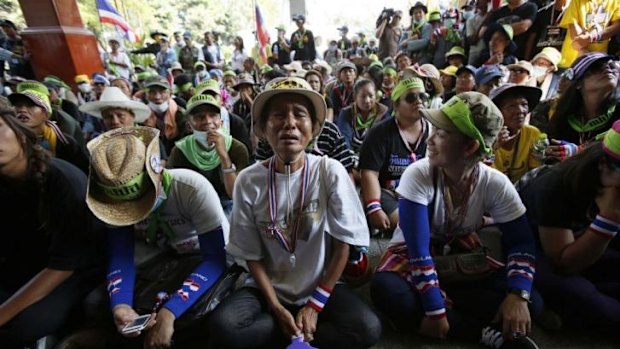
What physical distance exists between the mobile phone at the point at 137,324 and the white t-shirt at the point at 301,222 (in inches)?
20.9

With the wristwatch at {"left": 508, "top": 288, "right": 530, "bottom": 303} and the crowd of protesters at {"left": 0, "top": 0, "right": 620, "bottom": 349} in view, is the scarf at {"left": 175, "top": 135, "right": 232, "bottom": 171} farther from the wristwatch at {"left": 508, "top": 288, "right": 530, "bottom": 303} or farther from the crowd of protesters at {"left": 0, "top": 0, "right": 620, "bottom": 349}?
the wristwatch at {"left": 508, "top": 288, "right": 530, "bottom": 303}

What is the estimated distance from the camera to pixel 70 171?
177cm

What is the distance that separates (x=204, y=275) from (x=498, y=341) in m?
1.65

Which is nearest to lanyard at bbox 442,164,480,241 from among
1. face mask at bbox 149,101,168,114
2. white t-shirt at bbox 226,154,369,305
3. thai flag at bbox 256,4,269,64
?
Result: white t-shirt at bbox 226,154,369,305

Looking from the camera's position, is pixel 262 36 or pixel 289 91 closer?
pixel 289 91

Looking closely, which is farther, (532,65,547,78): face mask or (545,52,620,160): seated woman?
(532,65,547,78): face mask

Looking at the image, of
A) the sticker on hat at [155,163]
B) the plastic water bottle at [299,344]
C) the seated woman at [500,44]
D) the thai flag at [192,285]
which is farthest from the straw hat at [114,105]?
the seated woman at [500,44]

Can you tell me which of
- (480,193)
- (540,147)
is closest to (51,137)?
(480,193)

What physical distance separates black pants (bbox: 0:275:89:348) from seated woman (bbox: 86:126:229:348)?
0.30 metres

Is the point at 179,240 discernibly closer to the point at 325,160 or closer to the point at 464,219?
the point at 325,160

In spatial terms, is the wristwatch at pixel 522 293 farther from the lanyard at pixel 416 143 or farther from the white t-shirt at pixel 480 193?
the lanyard at pixel 416 143

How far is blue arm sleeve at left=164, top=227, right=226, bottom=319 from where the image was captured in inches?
65.3

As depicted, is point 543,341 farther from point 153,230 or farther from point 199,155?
point 199,155

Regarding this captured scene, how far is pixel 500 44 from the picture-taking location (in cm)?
473
